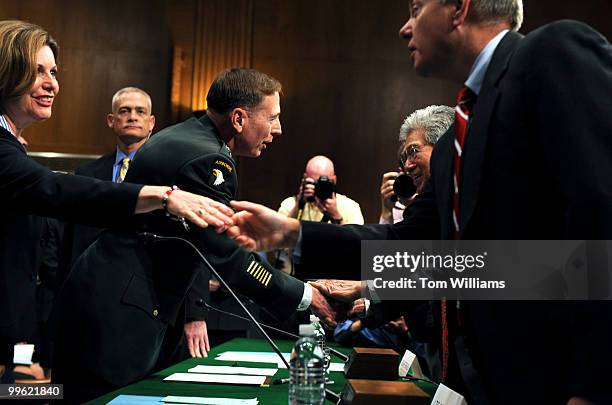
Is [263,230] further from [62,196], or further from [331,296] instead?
[331,296]

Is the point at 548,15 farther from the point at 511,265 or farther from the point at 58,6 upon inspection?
the point at 511,265

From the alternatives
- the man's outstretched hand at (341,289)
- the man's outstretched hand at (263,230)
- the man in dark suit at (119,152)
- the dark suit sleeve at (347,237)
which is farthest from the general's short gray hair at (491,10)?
the man in dark suit at (119,152)

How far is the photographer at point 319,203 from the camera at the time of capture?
14.2 feet

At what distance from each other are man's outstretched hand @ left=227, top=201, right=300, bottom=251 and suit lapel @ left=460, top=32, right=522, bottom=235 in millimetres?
468

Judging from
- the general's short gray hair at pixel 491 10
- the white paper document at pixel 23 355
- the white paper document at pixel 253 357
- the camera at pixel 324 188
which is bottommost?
the white paper document at pixel 23 355

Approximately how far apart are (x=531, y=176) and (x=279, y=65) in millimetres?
5594

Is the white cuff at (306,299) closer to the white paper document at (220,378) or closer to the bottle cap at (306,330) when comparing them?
the white paper document at (220,378)

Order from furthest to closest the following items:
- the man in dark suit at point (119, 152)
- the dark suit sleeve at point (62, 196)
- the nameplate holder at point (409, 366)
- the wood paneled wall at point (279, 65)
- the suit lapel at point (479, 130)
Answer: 1. the wood paneled wall at point (279, 65)
2. the man in dark suit at point (119, 152)
3. the nameplate holder at point (409, 366)
4. the dark suit sleeve at point (62, 196)
5. the suit lapel at point (479, 130)

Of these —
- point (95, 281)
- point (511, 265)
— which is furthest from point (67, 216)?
point (511, 265)

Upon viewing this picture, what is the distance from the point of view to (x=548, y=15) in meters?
6.55

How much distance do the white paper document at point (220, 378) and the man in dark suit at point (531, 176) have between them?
37.0 inches

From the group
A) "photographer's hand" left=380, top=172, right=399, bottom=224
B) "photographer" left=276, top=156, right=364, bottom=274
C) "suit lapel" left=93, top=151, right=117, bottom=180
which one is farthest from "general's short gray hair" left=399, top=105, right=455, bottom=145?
"suit lapel" left=93, top=151, right=117, bottom=180

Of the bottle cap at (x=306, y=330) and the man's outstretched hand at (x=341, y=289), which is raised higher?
the bottle cap at (x=306, y=330)

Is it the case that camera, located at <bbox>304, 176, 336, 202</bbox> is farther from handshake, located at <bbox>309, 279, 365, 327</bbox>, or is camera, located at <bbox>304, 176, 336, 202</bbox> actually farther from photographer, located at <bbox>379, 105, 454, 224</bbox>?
handshake, located at <bbox>309, 279, 365, 327</bbox>
